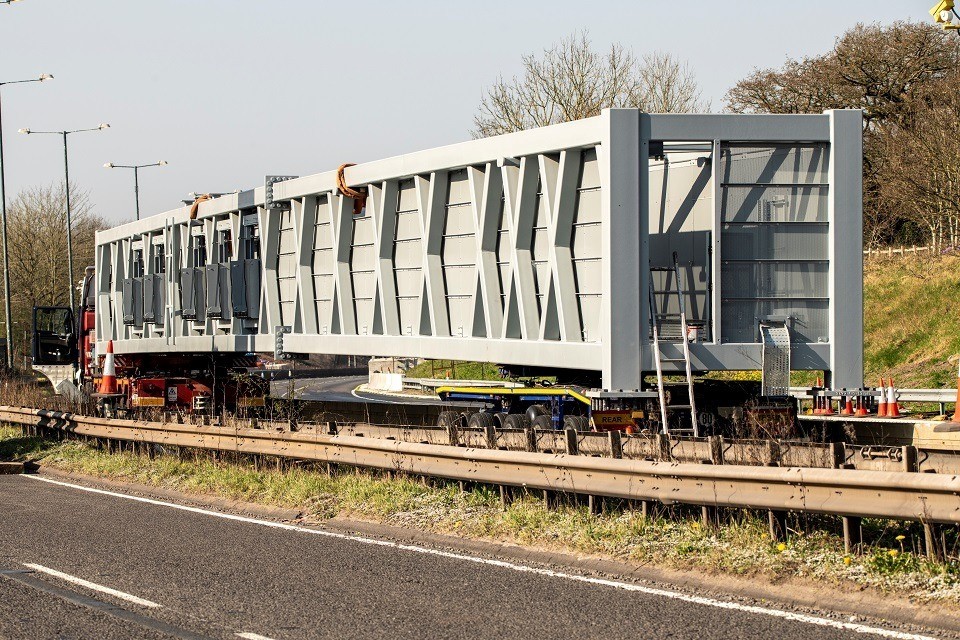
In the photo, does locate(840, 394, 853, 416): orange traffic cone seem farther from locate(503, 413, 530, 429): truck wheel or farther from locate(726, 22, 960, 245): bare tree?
locate(726, 22, 960, 245): bare tree

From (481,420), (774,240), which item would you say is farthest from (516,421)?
(774,240)

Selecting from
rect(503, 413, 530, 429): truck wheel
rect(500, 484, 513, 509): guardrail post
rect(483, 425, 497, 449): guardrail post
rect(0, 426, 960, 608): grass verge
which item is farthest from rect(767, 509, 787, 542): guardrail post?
rect(503, 413, 530, 429): truck wheel

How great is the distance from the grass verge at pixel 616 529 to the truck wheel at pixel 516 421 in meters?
2.81

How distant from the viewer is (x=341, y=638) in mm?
6848

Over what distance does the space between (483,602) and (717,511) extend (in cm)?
209

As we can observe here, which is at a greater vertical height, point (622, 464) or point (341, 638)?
point (622, 464)

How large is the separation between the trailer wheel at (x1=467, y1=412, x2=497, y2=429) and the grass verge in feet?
9.32

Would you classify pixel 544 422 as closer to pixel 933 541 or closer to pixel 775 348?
pixel 775 348

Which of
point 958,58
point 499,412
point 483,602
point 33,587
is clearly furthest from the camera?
point 958,58

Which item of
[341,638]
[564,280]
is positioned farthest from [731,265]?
[341,638]

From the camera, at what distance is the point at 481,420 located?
15898mm

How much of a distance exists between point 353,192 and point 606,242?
18.1 feet

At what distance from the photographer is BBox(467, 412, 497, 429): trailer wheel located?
15734 mm

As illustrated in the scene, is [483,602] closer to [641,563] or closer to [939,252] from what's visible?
[641,563]
